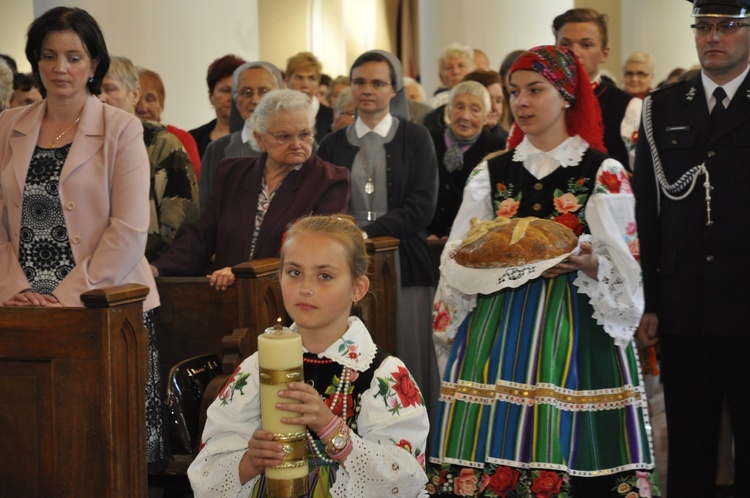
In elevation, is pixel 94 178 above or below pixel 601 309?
above

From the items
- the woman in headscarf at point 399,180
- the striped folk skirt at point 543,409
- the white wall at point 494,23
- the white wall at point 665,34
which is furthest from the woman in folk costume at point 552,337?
the white wall at point 665,34

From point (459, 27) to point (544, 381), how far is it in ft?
20.1

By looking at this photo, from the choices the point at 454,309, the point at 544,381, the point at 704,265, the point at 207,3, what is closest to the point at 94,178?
the point at 454,309

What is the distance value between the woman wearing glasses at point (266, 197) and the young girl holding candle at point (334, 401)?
1.71 meters

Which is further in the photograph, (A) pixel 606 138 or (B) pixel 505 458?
(A) pixel 606 138

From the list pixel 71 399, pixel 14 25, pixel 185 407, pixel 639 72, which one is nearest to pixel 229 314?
pixel 185 407

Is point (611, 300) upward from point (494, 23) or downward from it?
downward

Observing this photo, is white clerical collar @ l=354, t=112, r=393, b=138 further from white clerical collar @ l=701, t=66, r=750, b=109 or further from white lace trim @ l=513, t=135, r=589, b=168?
white clerical collar @ l=701, t=66, r=750, b=109

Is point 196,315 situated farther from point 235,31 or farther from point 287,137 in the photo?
point 235,31

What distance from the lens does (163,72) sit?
21.7ft

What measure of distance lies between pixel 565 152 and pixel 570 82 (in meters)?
0.24

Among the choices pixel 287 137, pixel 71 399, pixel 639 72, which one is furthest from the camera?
pixel 639 72

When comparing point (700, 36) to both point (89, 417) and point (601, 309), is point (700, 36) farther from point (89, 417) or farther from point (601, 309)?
point (89, 417)

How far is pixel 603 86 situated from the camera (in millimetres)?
4844
